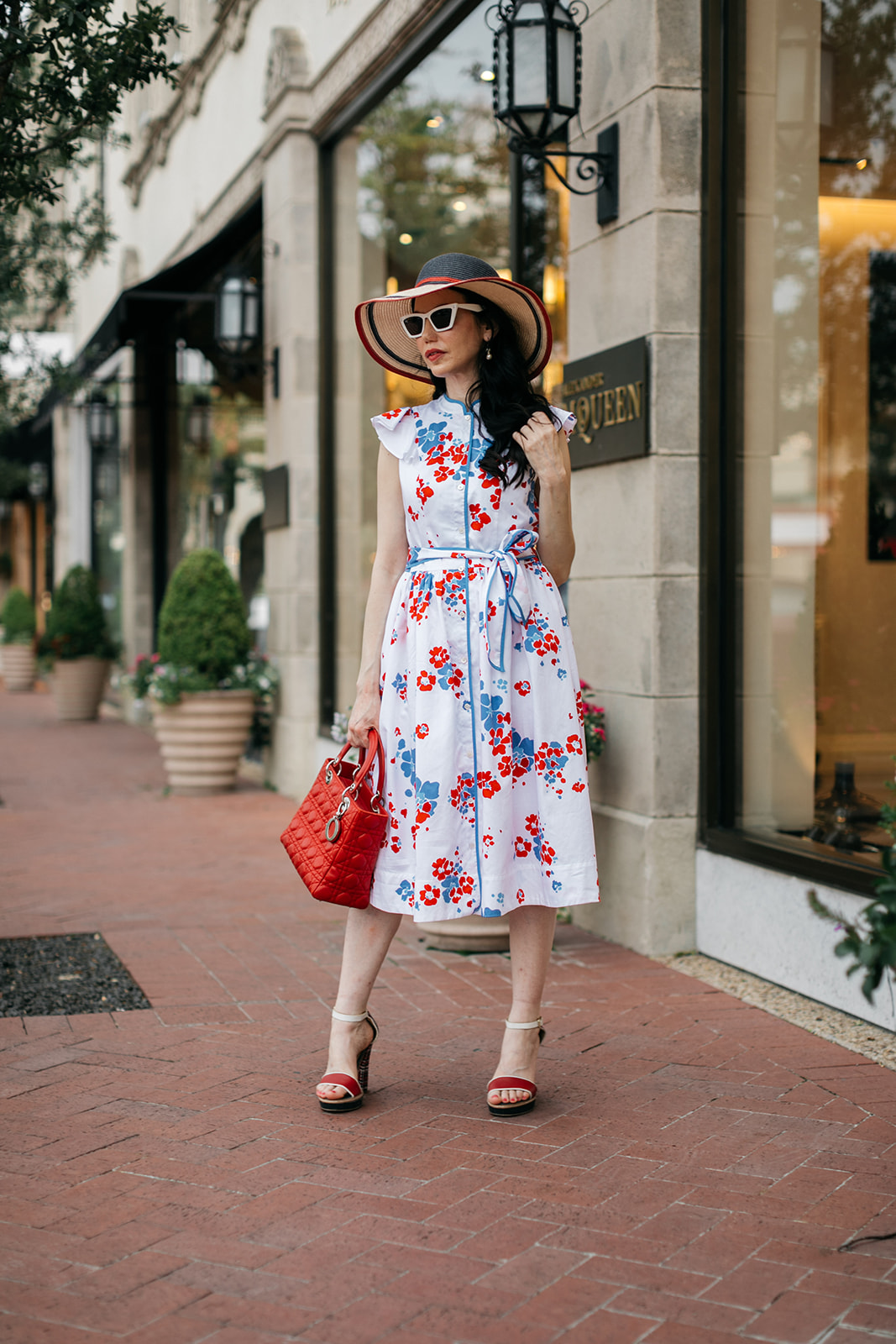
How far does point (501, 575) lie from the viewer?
3240 mm

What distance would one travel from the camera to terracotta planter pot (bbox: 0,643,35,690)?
20.9 metres

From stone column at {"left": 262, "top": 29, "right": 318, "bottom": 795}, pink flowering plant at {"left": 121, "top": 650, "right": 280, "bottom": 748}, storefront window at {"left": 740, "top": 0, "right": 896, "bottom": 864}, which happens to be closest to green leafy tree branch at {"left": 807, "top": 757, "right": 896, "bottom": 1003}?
storefront window at {"left": 740, "top": 0, "right": 896, "bottom": 864}

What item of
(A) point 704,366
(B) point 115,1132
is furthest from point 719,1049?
(A) point 704,366

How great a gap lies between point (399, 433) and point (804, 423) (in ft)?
7.37

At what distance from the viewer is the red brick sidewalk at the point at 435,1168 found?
234 cm

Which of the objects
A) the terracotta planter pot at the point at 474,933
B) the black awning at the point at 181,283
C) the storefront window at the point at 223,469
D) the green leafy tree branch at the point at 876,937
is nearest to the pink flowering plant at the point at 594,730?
the terracotta planter pot at the point at 474,933

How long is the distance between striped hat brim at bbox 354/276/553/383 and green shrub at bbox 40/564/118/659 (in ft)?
39.3

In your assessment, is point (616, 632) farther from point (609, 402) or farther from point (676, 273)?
point (676, 273)

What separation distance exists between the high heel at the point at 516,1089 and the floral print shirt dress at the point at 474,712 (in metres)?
0.34

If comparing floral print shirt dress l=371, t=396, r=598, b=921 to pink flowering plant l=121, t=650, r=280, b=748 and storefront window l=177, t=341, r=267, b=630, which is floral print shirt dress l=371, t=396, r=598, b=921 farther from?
storefront window l=177, t=341, r=267, b=630

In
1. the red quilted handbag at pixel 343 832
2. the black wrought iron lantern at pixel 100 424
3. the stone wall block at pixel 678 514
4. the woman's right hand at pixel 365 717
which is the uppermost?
the black wrought iron lantern at pixel 100 424

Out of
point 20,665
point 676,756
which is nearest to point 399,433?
point 676,756

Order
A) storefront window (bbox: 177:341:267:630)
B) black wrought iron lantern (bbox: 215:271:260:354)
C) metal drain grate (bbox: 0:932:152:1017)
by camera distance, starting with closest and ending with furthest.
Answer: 1. metal drain grate (bbox: 0:932:152:1017)
2. black wrought iron lantern (bbox: 215:271:260:354)
3. storefront window (bbox: 177:341:267:630)

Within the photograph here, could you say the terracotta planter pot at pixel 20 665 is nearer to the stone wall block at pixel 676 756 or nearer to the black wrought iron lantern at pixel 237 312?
the black wrought iron lantern at pixel 237 312
